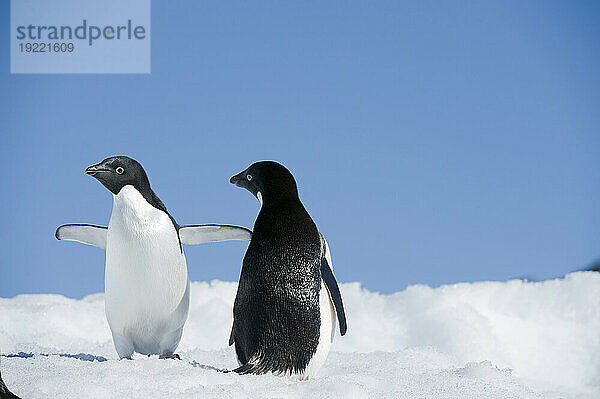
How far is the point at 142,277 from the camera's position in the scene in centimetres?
251

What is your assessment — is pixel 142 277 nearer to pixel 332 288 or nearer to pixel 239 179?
pixel 239 179

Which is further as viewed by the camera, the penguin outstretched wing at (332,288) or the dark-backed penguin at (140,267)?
the dark-backed penguin at (140,267)

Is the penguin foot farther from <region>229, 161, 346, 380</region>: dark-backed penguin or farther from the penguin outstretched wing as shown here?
the penguin outstretched wing

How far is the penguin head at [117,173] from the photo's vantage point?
2.57 m

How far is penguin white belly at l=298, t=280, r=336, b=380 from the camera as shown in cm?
220

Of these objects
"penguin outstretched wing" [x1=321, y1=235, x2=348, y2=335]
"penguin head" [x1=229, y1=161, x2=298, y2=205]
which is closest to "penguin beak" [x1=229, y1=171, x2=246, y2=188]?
"penguin head" [x1=229, y1=161, x2=298, y2=205]

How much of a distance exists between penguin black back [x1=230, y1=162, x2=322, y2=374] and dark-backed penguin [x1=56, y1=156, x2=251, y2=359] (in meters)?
0.37

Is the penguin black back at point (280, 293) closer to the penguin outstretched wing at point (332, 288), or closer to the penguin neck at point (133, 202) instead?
the penguin outstretched wing at point (332, 288)

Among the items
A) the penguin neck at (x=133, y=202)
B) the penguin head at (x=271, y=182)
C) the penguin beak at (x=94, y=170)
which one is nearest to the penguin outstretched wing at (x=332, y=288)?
the penguin head at (x=271, y=182)

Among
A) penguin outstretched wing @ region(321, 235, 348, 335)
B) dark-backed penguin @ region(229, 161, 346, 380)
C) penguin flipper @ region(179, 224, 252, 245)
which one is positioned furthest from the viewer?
penguin flipper @ region(179, 224, 252, 245)

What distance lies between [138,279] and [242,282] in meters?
0.46

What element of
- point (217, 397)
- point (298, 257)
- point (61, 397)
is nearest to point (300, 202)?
point (298, 257)

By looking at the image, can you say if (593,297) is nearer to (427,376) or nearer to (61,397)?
(427,376)

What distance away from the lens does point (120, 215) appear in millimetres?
2553
